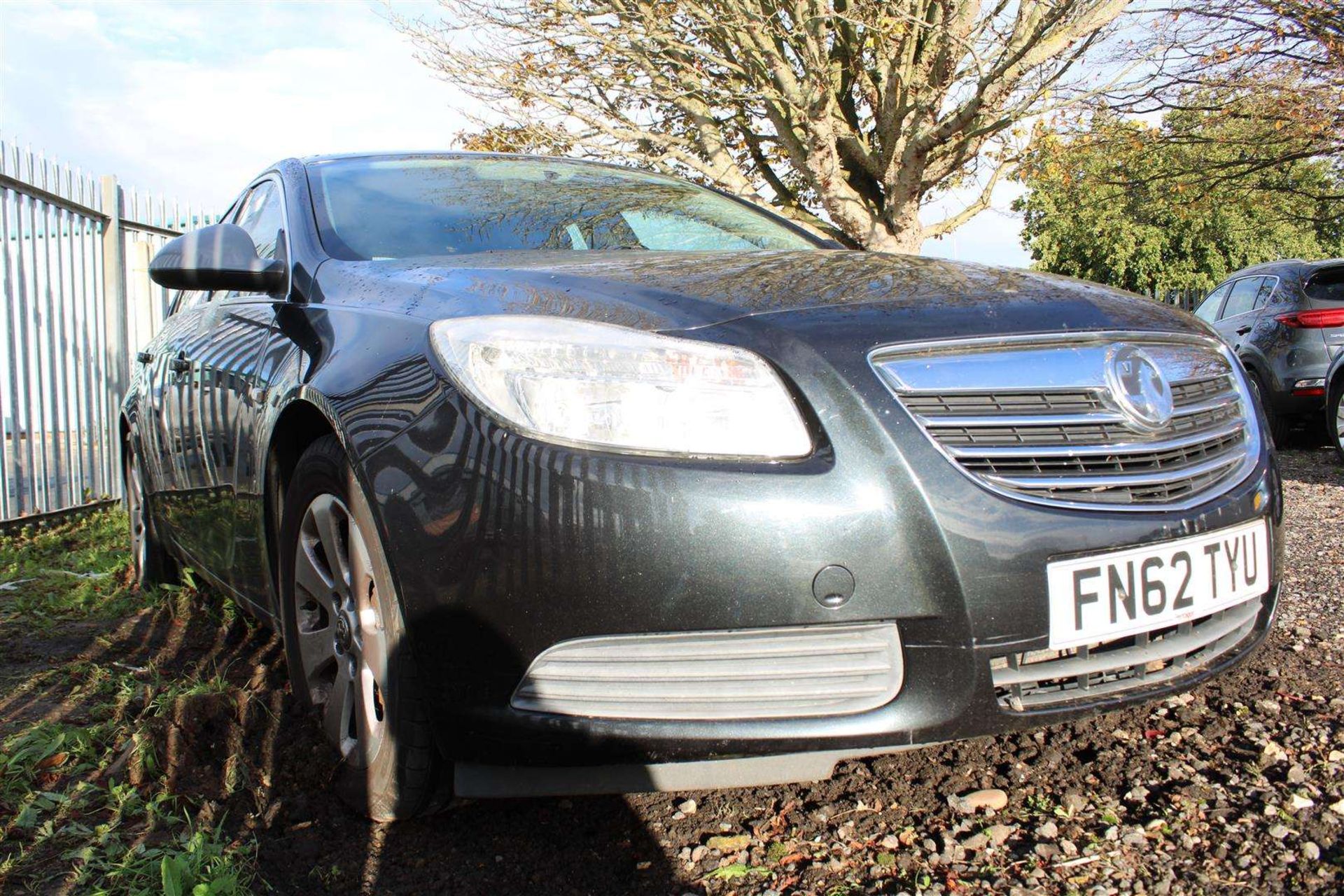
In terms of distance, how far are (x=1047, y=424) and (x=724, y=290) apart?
2.00ft

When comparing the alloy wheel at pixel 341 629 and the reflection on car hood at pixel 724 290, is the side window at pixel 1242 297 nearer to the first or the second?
the reflection on car hood at pixel 724 290

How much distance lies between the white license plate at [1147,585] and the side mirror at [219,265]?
1928mm

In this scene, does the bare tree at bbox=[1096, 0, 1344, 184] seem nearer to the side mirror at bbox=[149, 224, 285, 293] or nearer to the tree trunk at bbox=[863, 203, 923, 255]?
the tree trunk at bbox=[863, 203, 923, 255]

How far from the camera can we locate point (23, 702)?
9.61ft

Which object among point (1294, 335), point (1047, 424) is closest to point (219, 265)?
point (1047, 424)

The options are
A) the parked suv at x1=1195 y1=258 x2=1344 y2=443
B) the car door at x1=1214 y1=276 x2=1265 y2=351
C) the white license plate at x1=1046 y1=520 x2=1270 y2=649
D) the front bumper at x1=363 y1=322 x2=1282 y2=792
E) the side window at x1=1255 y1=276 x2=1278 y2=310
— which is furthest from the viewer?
the car door at x1=1214 y1=276 x2=1265 y2=351

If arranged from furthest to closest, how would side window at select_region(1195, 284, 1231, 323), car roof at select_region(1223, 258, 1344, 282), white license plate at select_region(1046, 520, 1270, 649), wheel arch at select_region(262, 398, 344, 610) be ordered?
1. side window at select_region(1195, 284, 1231, 323)
2. car roof at select_region(1223, 258, 1344, 282)
3. wheel arch at select_region(262, 398, 344, 610)
4. white license plate at select_region(1046, 520, 1270, 649)

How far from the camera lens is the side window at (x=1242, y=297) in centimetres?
912

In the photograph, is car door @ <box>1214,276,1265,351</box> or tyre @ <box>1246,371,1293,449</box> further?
car door @ <box>1214,276,1265,351</box>

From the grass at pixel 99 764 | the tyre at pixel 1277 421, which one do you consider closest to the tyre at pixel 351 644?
the grass at pixel 99 764

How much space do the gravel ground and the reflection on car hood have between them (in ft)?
3.05

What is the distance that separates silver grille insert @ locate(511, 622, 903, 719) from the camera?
5.47 ft

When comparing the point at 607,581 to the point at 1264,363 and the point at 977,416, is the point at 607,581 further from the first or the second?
the point at 1264,363

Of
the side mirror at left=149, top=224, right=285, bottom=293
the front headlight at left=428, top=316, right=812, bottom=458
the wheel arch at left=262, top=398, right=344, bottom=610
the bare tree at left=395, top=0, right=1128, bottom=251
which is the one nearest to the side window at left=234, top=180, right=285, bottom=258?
the side mirror at left=149, top=224, right=285, bottom=293
